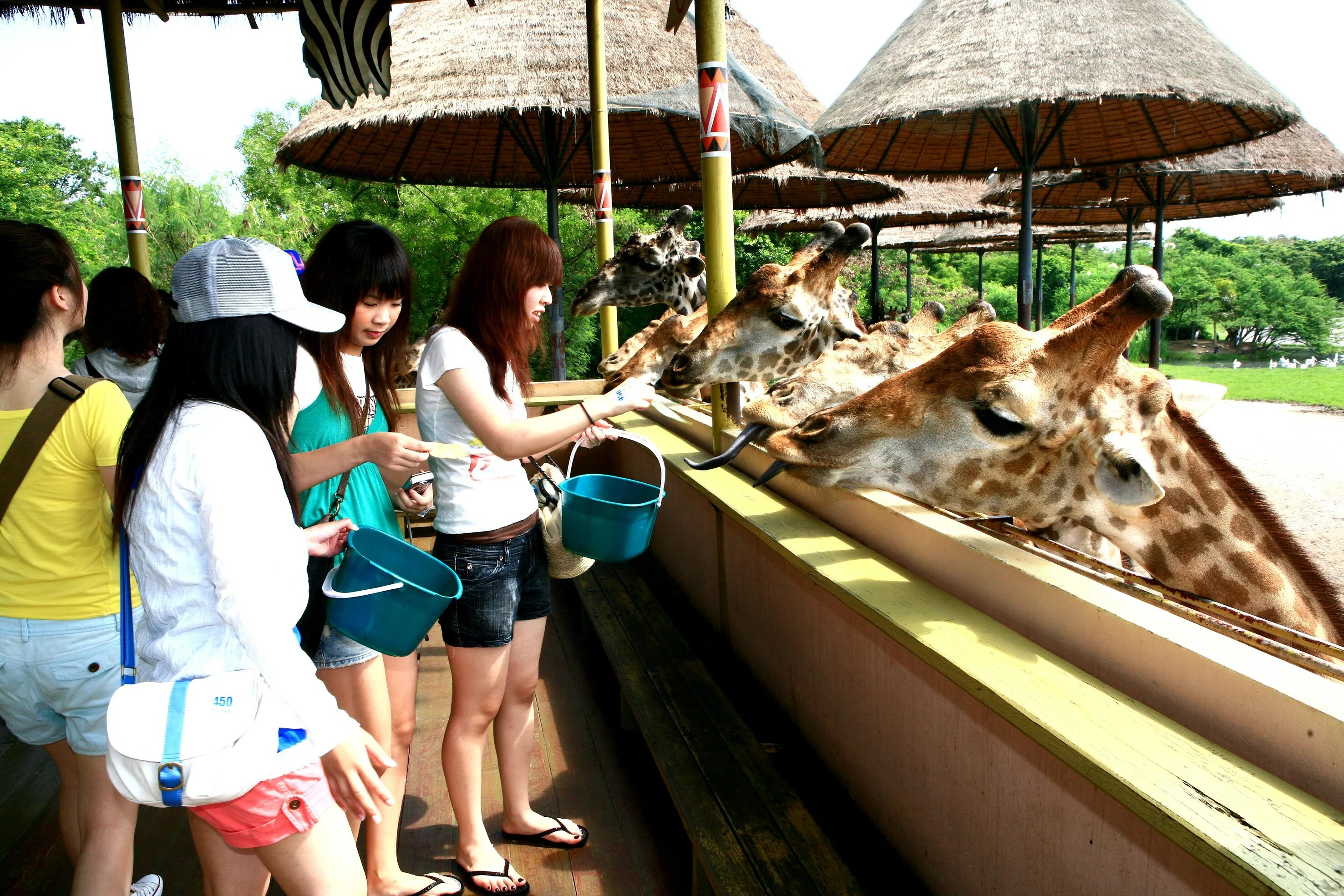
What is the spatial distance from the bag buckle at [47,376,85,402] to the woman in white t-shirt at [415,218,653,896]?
30.0 inches

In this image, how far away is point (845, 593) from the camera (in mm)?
2203

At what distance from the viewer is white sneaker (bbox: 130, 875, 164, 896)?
251cm

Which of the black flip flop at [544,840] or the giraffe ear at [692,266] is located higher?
the giraffe ear at [692,266]

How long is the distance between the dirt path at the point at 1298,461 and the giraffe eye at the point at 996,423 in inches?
53.3

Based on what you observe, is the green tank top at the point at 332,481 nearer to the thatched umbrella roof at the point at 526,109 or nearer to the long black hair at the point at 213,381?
the long black hair at the point at 213,381

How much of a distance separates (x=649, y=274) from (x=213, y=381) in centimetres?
587

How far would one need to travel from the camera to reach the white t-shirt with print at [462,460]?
227 centimetres

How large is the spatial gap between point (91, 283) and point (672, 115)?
4498 millimetres

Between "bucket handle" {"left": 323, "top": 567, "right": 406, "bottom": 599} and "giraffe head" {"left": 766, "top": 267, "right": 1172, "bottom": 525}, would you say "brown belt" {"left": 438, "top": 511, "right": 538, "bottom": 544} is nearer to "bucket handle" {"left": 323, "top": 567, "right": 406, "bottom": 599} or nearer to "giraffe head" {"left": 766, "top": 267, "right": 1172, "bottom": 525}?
"bucket handle" {"left": 323, "top": 567, "right": 406, "bottom": 599}

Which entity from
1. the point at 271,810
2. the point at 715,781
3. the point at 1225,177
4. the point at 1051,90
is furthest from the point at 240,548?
the point at 1225,177

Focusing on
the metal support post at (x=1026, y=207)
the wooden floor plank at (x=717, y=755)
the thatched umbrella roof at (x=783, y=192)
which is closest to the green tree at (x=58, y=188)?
the thatched umbrella roof at (x=783, y=192)

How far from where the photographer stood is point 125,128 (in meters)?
5.87

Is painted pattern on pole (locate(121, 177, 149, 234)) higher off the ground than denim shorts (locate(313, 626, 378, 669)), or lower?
higher

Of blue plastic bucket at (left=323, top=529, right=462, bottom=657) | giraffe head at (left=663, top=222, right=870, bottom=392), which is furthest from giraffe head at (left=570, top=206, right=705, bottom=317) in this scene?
blue plastic bucket at (left=323, top=529, right=462, bottom=657)
